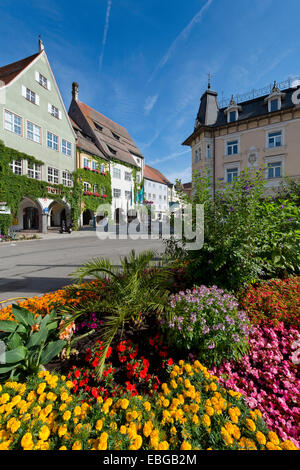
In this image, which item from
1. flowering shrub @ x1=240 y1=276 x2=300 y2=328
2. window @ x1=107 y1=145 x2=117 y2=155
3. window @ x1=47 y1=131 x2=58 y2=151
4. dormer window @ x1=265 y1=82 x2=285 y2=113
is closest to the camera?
flowering shrub @ x1=240 y1=276 x2=300 y2=328

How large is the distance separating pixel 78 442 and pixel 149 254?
2.28 metres

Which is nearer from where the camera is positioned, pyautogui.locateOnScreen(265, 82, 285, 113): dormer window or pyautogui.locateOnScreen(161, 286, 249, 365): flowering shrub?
pyautogui.locateOnScreen(161, 286, 249, 365): flowering shrub

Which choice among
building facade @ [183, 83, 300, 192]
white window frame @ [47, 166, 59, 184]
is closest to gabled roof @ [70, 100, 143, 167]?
white window frame @ [47, 166, 59, 184]

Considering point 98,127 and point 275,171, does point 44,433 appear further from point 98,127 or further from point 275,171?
point 98,127

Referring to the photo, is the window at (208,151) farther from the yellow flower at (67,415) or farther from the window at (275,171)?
the yellow flower at (67,415)

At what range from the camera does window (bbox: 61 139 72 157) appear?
20.0 m

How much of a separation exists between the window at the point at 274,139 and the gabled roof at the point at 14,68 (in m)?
23.6

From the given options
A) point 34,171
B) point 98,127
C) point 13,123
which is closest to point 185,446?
point 34,171

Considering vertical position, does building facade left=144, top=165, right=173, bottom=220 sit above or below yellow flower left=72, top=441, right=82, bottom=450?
above

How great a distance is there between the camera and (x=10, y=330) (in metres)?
1.76

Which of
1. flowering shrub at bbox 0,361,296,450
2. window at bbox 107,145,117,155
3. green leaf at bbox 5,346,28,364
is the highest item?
window at bbox 107,145,117,155

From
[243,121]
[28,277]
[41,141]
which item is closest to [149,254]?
[28,277]

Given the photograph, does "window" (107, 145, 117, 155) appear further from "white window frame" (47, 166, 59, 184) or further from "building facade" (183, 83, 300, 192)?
"building facade" (183, 83, 300, 192)

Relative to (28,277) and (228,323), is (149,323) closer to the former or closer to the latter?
(228,323)
